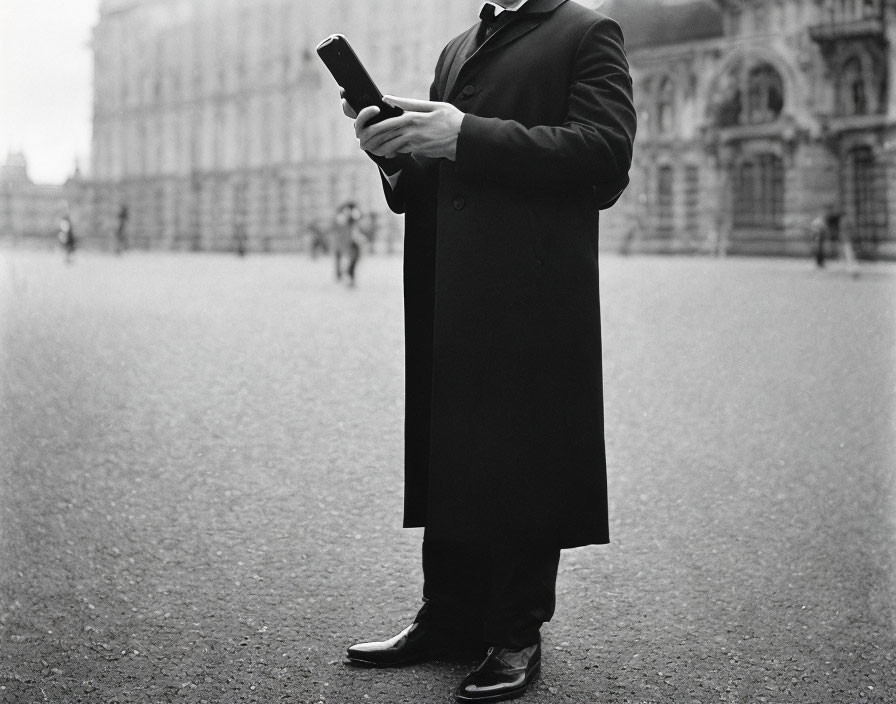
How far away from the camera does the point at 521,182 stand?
8.81 feet

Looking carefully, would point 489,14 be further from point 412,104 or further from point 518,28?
point 412,104

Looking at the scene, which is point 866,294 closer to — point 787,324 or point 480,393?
point 787,324

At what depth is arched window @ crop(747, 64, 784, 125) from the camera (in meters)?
39.0

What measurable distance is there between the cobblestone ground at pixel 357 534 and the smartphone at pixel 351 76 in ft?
5.03

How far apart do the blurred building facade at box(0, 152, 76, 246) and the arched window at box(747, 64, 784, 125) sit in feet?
164

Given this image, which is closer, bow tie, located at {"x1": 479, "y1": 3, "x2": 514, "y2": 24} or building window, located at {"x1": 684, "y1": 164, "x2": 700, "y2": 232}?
bow tie, located at {"x1": 479, "y1": 3, "x2": 514, "y2": 24}

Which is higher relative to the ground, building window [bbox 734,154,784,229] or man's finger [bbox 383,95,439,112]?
building window [bbox 734,154,784,229]

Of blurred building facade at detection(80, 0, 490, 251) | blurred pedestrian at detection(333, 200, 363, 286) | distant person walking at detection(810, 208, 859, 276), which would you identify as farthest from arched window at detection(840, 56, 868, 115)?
blurred pedestrian at detection(333, 200, 363, 286)

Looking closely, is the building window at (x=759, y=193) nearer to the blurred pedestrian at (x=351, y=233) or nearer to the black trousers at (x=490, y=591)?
the blurred pedestrian at (x=351, y=233)

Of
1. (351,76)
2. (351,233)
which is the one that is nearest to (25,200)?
(351,233)

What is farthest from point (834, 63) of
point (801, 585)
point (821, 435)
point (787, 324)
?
point (801, 585)

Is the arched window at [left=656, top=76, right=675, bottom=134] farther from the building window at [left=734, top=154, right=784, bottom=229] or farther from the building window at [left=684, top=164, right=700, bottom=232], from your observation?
the building window at [left=734, top=154, right=784, bottom=229]

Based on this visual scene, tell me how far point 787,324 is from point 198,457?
→ 957cm

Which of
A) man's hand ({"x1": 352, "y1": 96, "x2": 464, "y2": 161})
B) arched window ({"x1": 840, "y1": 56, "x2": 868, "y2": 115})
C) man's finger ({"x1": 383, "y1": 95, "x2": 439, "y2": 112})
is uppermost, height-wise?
arched window ({"x1": 840, "y1": 56, "x2": 868, "y2": 115})
